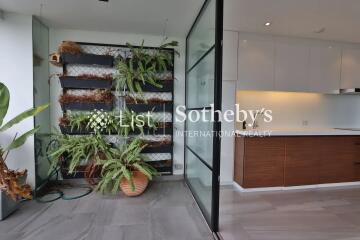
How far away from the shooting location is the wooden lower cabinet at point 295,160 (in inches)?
118

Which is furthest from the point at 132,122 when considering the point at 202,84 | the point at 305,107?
the point at 305,107

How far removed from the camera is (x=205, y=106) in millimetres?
2416

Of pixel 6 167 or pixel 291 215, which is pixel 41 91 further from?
pixel 291 215

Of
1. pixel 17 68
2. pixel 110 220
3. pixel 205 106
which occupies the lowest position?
pixel 110 220

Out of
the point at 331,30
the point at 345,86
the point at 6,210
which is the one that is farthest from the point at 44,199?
the point at 345,86

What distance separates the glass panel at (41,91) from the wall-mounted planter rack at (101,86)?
0.80 ft

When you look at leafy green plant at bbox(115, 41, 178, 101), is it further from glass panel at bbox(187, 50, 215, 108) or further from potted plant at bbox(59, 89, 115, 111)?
glass panel at bbox(187, 50, 215, 108)

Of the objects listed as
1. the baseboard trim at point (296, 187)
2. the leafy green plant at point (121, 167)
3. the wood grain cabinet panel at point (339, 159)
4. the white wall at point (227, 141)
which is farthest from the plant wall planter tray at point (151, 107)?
the wood grain cabinet panel at point (339, 159)

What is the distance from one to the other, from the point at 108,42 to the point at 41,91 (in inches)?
48.5

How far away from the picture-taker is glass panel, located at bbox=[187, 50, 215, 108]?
220cm

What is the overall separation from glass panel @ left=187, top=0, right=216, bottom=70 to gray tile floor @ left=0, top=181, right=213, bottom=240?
6.33ft

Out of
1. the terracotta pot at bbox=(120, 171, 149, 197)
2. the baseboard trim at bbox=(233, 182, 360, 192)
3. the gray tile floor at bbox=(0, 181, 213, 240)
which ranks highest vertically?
the terracotta pot at bbox=(120, 171, 149, 197)

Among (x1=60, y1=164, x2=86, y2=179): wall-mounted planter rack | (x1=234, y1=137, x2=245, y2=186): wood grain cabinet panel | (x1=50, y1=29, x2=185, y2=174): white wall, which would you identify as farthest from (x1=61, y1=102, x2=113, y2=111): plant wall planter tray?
(x1=234, y1=137, x2=245, y2=186): wood grain cabinet panel

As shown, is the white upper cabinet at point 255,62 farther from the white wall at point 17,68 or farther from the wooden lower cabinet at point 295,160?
the white wall at point 17,68
